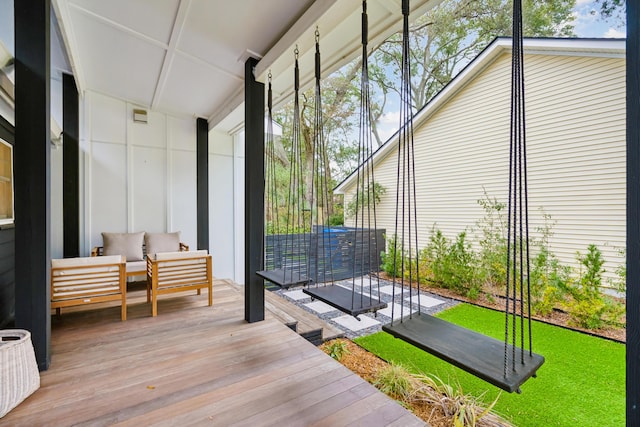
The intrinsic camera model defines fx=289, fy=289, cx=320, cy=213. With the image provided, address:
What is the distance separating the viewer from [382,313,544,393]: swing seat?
1.17 metres

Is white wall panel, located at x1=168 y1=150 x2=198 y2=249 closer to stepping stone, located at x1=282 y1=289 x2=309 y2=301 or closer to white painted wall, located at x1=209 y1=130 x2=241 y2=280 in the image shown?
white painted wall, located at x1=209 y1=130 x2=241 y2=280

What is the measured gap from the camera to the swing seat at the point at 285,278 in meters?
2.55

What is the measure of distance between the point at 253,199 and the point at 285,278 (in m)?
1.01

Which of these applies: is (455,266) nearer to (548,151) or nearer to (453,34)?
(548,151)

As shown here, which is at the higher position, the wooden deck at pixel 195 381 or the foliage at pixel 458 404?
the wooden deck at pixel 195 381

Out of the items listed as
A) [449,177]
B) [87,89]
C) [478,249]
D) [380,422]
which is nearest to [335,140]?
[449,177]

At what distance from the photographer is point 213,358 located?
2.42m

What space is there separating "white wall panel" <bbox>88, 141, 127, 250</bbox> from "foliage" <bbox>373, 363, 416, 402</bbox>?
482 cm

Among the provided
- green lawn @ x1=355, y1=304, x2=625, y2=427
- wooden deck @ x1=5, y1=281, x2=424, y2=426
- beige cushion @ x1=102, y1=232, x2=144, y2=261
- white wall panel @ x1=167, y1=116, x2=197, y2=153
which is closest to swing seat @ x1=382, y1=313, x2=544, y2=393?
wooden deck @ x1=5, y1=281, x2=424, y2=426

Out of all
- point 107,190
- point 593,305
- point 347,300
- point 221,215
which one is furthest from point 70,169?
point 593,305

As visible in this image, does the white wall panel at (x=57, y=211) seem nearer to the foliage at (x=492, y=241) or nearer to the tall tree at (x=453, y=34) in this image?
the tall tree at (x=453, y=34)

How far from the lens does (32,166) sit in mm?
2139

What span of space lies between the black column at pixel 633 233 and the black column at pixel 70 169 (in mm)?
5970

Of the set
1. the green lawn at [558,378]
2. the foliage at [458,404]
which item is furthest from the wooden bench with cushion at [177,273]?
the foliage at [458,404]
